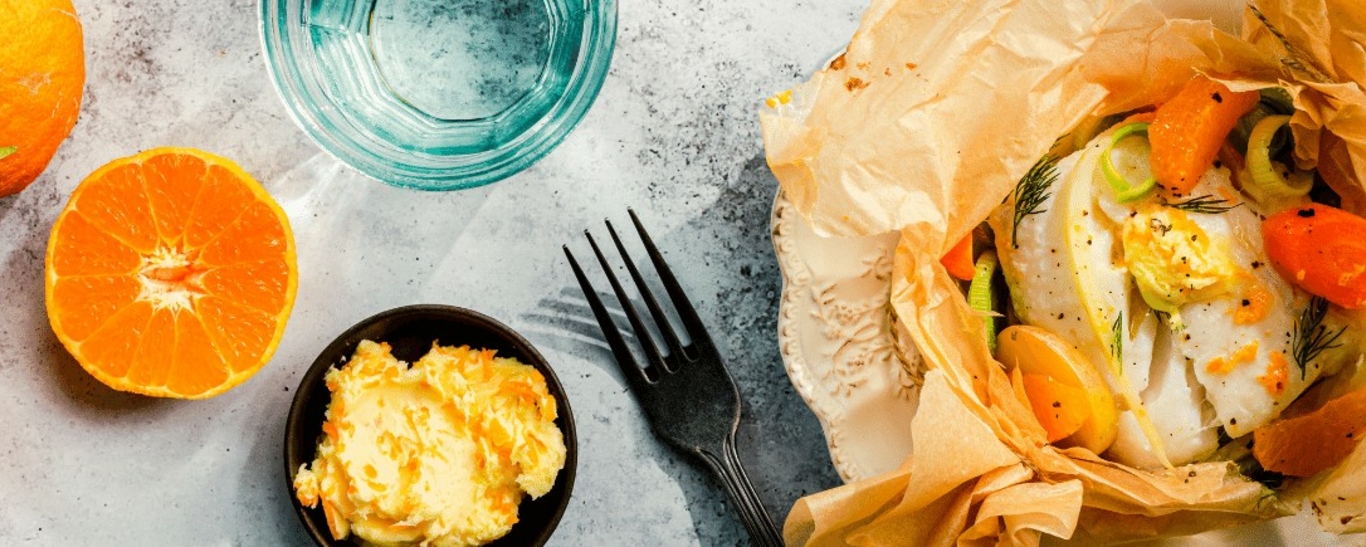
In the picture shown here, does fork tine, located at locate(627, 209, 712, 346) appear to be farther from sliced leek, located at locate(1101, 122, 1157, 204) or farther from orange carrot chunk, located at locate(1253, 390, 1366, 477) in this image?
orange carrot chunk, located at locate(1253, 390, 1366, 477)

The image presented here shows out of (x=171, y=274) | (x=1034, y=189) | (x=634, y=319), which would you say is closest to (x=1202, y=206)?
(x=1034, y=189)

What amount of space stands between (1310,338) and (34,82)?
1.72 metres

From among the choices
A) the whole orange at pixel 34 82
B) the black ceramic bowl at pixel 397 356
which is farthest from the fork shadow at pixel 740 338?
the whole orange at pixel 34 82

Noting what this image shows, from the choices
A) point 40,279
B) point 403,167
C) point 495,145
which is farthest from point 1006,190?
point 40,279

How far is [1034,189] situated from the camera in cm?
147

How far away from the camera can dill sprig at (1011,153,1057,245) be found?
4.80 feet

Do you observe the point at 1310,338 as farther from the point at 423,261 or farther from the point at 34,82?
the point at 34,82

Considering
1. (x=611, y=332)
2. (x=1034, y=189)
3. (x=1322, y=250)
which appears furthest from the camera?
(x=611, y=332)

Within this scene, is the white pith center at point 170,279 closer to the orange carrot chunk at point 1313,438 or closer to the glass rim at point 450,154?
the glass rim at point 450,154

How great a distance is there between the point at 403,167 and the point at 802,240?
563 mm

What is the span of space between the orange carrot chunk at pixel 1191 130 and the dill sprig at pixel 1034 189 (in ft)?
0.44

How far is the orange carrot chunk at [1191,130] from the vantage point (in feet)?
4.58

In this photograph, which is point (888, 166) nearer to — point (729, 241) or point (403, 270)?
point (729, 241)

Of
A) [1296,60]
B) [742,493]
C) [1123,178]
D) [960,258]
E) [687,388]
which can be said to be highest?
[1296,60]
